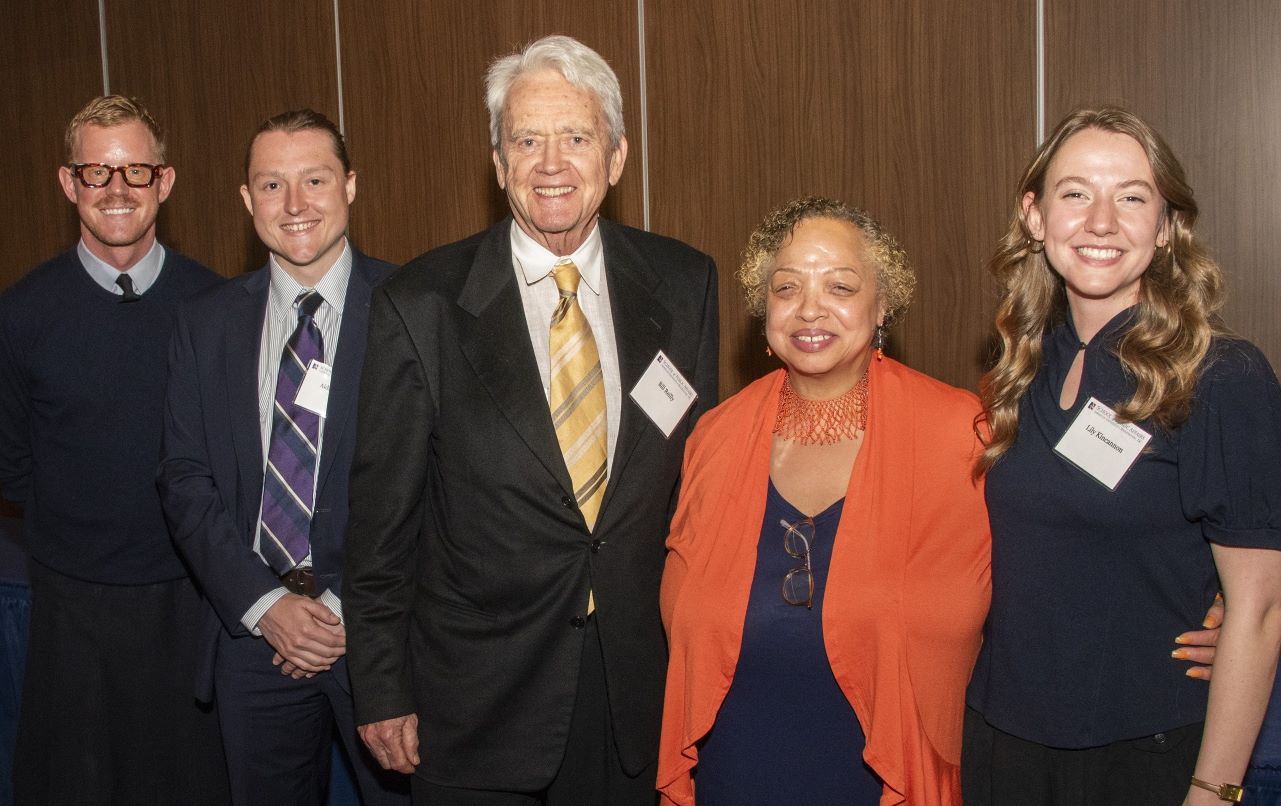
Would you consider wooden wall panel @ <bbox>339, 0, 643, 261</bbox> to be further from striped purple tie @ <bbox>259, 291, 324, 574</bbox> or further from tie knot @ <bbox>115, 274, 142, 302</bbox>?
striped purple tie @ <bbox>259, 291, 324, 574</bbox>

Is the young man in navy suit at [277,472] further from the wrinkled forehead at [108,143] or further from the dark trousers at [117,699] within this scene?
the wrinkled forehead at [108,143]

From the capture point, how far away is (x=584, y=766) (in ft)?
7.15

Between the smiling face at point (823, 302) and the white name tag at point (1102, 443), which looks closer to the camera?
the white name tag at point (1102, 443)

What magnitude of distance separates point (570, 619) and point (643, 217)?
2.48 meters

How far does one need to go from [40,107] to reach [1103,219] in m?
A: 5.56

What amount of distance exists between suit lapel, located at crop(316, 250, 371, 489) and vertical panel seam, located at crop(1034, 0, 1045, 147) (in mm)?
2255

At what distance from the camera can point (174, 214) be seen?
5.47 m

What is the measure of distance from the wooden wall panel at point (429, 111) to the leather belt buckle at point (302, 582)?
2278mm

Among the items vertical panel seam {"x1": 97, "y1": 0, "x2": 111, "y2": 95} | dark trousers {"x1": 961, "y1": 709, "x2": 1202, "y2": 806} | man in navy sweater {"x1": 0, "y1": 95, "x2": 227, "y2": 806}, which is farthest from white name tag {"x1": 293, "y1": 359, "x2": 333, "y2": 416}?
vertical panel seam {"x1": 97, "y1": 0, "x2": 111, "y2": 95}

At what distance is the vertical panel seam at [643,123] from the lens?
422 cm

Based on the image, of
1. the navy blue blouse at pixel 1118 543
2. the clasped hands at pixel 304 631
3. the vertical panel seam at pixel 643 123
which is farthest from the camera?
the vertical panel seam at pixel 643 123

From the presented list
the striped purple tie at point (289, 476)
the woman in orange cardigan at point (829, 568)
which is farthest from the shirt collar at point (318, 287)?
the woman in orange cardigan at point (829, 568)

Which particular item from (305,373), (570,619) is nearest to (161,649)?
(305,373)

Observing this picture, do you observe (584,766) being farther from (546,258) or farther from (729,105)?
(729,105)
